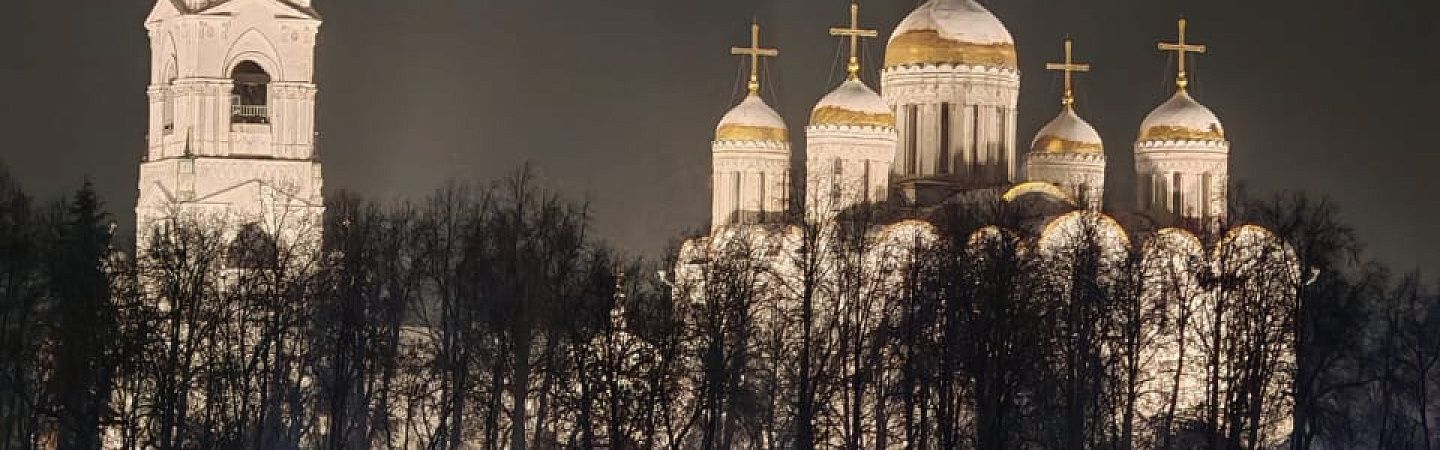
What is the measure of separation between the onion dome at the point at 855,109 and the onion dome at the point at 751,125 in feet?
16.7

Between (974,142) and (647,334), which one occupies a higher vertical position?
(974,142)

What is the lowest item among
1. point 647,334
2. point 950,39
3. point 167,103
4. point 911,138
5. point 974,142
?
point 647,334

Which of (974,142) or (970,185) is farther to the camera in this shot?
(974,142)

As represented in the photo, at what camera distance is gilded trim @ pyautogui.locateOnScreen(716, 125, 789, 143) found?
3002 inches

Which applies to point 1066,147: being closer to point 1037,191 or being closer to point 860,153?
point 860,153

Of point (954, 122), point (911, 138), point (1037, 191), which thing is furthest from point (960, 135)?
point (1037, 191)

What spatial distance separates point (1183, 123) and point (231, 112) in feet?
60.3

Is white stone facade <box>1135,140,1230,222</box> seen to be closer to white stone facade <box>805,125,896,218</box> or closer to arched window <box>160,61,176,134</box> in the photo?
white stone facade <box>805,125,896,218</box>

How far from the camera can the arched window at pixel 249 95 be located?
2591 inches

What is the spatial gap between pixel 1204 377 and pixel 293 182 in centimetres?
1554

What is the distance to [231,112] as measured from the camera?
2579 inches

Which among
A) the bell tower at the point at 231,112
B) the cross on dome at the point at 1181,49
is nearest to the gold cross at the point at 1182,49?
the cross on dome at the point at 1181,49

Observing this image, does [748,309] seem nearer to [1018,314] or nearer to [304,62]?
[1018,314]

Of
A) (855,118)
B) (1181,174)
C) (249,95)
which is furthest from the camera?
(1181,174)
